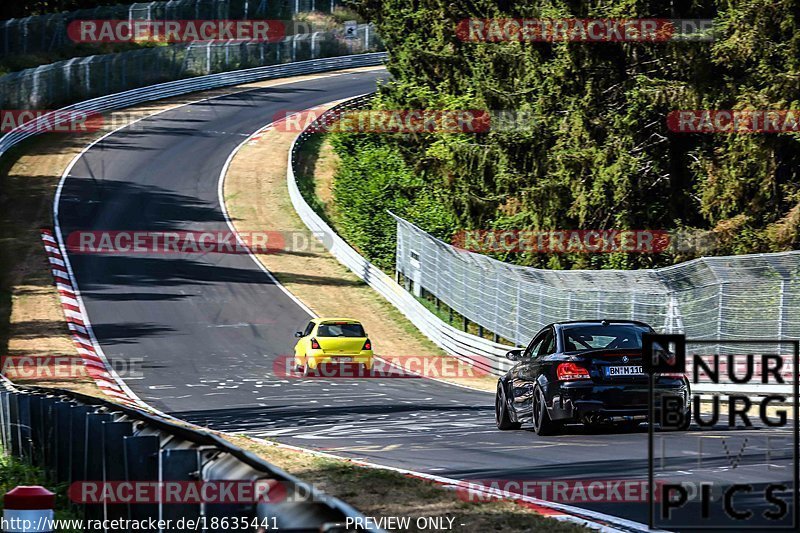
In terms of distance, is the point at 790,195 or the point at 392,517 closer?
the point at 392,517

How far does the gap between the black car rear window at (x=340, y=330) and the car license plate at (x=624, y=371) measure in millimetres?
15305

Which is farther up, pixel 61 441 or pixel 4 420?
pixel 61 441

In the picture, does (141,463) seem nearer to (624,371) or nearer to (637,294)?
(624,371)

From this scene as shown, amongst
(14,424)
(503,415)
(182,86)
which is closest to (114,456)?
(14,424)

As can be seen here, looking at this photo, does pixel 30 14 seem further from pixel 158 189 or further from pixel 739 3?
pixel 739 3

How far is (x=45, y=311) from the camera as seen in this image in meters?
37.7

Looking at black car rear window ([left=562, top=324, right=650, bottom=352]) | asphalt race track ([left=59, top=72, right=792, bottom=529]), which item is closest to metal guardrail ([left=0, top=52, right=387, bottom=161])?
asphalt race track ([left=59, top=72, right=792, bottom=529])

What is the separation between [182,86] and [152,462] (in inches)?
2845

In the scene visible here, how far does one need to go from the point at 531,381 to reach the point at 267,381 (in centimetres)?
1402

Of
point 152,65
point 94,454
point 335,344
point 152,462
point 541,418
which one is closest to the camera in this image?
point 152,462

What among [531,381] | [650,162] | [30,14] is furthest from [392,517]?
[30,14]

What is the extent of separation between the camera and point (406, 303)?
39.8 metres

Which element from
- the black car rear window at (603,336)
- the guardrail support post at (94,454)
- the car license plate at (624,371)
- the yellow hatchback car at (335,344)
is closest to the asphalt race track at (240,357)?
the yellow hatchback car at (335,344)

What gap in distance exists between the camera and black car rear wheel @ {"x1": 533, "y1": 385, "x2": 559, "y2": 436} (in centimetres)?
1574
